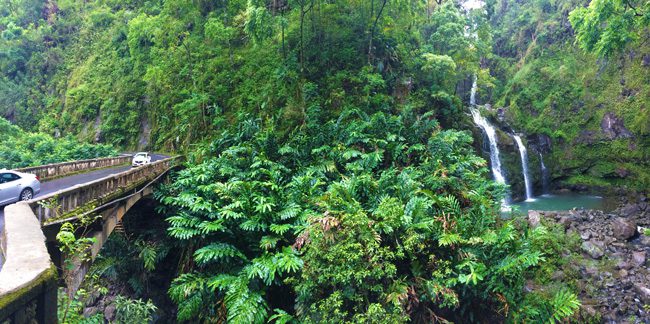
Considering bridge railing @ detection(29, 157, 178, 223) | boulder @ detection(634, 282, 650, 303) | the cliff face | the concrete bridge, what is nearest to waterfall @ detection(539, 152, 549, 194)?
the cliff face

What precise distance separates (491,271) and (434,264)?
1338mm

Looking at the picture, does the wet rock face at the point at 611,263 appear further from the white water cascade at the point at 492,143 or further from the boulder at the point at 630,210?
the white water cascade at the point at 492,143

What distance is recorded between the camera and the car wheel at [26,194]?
30.9ft

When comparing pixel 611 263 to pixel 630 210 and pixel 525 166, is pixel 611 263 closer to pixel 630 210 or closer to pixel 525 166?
pixel 630 210

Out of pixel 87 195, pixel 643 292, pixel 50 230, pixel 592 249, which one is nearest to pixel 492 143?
pixel 592 249

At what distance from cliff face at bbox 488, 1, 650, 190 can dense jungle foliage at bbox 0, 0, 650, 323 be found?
0.14 meters

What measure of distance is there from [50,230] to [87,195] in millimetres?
2096

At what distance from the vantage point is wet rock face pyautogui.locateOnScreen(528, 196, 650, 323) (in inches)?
407

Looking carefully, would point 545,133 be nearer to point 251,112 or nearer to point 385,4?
point 385,4

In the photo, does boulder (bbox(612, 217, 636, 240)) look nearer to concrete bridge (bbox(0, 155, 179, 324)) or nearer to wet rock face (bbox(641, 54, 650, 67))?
wet rock face (bbox(641, 54, 650, 67))

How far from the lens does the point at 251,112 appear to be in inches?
737

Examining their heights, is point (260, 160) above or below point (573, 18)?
below

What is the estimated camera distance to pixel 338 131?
1511 centimetres

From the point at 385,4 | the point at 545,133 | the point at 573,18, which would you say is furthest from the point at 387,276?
the point at 545,133
